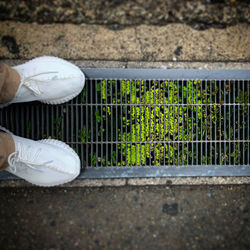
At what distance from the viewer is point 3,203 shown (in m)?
1.88

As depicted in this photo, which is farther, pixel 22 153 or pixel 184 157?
pixel 184 157

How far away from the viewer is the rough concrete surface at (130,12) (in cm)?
186

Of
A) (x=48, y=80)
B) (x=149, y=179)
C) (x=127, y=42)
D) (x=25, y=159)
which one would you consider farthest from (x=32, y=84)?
(x=149, y=179)

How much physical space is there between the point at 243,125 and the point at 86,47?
4.18 feet

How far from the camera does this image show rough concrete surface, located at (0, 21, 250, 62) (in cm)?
187

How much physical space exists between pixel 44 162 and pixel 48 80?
1.77 feet

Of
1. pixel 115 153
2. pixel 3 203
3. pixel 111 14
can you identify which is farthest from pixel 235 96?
pixel 3 203

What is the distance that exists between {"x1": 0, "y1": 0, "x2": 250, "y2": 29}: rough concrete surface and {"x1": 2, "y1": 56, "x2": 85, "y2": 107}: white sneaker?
386mm

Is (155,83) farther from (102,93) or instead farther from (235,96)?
(235,96)

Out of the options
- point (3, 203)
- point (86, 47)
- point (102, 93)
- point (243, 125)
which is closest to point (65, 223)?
point (3, 203)

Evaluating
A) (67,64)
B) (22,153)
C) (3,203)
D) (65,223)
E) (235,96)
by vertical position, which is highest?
(67,64)

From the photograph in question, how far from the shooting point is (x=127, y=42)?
1.90 metres

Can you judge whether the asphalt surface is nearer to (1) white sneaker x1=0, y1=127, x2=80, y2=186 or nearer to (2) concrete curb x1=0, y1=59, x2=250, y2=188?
(2) concrete curb x1=0, y1=59, x2=250, y2=188

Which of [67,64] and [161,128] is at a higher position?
[67,64]
